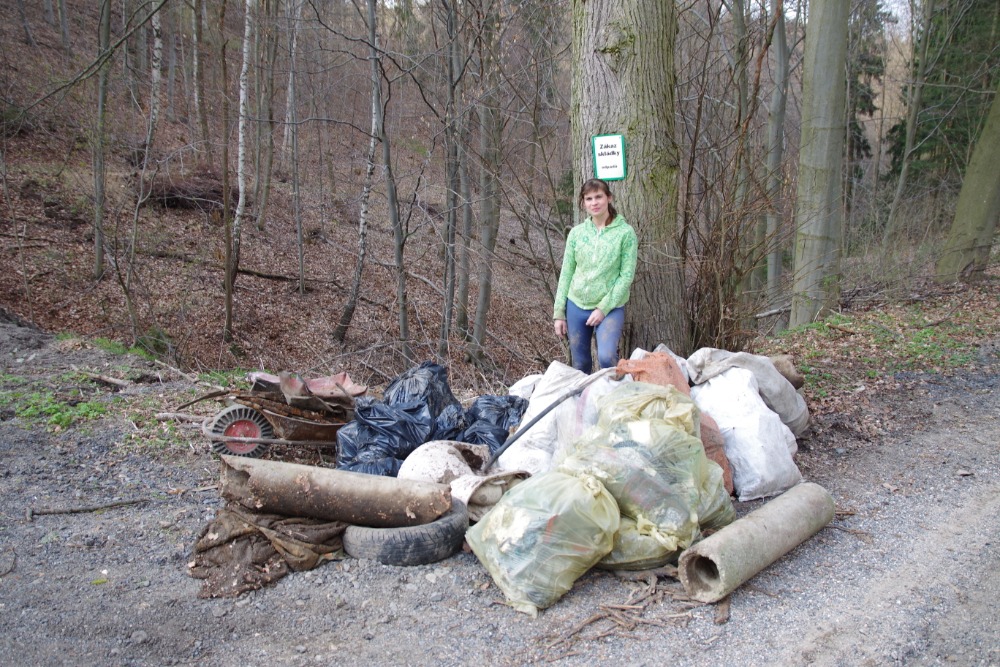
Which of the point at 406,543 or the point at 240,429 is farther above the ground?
the point at 240,429

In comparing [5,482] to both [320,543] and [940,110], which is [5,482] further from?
[940,110]

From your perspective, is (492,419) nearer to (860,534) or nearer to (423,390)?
(423,390)

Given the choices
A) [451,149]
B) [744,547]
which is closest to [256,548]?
[744,547]

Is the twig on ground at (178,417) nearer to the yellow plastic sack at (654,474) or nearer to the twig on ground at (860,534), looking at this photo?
the yellow plastic sack at (654,474)

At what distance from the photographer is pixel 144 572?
3324mm

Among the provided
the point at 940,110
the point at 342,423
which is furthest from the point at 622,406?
the point at 940,110

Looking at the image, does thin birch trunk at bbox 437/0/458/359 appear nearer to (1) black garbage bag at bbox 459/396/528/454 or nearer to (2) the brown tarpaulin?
(1) black garbage bag at bbox 459/396/528/454

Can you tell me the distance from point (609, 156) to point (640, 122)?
0.36 meters

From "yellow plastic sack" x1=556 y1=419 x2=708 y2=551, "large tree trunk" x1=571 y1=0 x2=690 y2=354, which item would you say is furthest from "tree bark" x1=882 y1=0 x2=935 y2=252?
"yellow plastic sack" x1=556 y1=419 x2=708 y2=551

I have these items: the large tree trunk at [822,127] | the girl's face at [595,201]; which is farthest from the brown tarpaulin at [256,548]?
the large tree trunk at [822,127]

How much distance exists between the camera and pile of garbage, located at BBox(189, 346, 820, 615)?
3.10 metres

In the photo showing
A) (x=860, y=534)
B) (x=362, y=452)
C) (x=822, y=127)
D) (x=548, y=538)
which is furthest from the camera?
(x=822, y=127)

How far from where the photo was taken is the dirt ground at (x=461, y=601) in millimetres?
2717

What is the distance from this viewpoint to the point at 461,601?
313 cm
